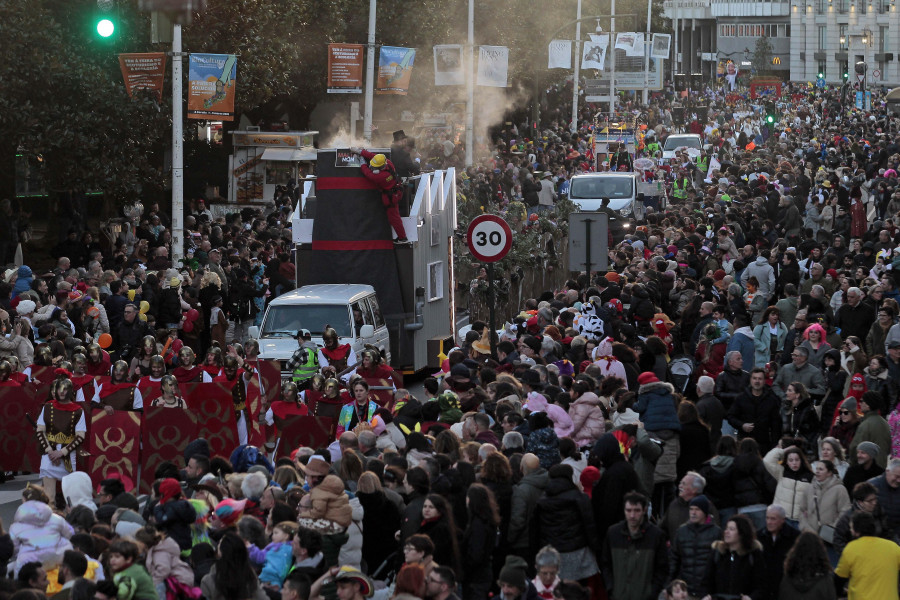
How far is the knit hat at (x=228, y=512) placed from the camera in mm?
11094

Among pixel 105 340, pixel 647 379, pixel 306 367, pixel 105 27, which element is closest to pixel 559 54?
pixel 105 27

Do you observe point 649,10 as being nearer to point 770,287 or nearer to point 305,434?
point 770,287

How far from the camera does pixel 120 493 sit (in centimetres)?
1185

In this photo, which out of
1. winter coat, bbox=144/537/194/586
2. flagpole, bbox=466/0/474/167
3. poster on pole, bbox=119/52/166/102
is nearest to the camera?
winter coat, bbox=144/537/194/586

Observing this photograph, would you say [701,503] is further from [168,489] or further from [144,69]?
[144,69]

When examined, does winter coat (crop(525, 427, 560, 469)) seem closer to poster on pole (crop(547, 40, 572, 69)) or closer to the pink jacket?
the pink jacket

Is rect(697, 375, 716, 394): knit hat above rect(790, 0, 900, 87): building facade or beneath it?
beneath

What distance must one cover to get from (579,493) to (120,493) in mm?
3366

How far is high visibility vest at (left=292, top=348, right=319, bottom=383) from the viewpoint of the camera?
18812mm

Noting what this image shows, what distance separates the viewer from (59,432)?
1568 centimetres

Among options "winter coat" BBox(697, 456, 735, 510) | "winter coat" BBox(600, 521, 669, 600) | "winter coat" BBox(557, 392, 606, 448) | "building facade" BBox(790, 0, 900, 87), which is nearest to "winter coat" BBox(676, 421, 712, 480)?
"winter coat" BBox(557, 392, 606, 448)

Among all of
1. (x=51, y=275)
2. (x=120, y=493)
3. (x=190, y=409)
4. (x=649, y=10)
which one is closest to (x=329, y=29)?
(x=51, y=275)

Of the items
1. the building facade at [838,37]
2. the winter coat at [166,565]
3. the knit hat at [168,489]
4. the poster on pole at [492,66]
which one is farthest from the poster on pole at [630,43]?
the building facade at [838,37]

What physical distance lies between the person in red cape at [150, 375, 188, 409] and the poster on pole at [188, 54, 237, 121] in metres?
13.8
